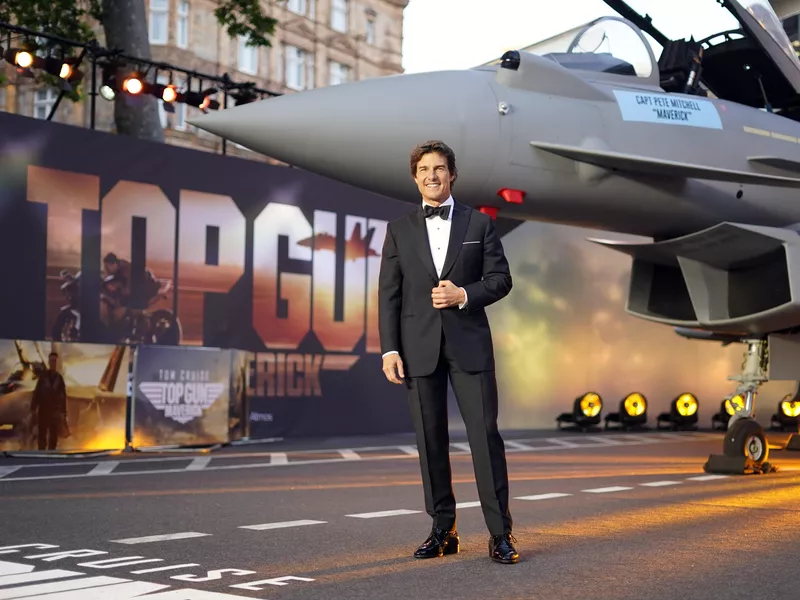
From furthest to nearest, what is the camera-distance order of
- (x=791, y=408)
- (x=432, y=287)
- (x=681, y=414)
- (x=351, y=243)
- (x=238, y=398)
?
1. (x=681, y=414)
2. (x=791, y=408)
3. (x=351, y=243)
4. (x=238, y=398)
5. (x=432, y=287)

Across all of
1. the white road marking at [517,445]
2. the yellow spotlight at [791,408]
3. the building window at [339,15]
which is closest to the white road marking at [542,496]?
the white road marking at [517,445]

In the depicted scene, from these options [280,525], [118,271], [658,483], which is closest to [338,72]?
[118,271]

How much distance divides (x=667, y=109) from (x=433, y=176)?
3546 millimetres

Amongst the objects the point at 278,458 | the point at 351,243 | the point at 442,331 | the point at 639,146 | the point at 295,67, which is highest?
the point at 295,67

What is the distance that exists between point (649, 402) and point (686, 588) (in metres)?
14.2

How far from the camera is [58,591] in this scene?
323 centimetres

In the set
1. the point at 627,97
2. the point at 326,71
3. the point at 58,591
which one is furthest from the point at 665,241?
the point at 326,71

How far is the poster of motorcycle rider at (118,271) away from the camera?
1105 cm

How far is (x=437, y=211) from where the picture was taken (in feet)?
12.9

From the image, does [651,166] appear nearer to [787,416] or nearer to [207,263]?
[207,263]

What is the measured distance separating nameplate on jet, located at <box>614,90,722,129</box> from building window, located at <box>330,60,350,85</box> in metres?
34.5

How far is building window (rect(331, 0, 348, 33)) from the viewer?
41.3 meters

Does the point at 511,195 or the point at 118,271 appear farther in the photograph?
the point at 118,271

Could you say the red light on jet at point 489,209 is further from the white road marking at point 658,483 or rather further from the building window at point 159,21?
Result: the building window at point 159,21
